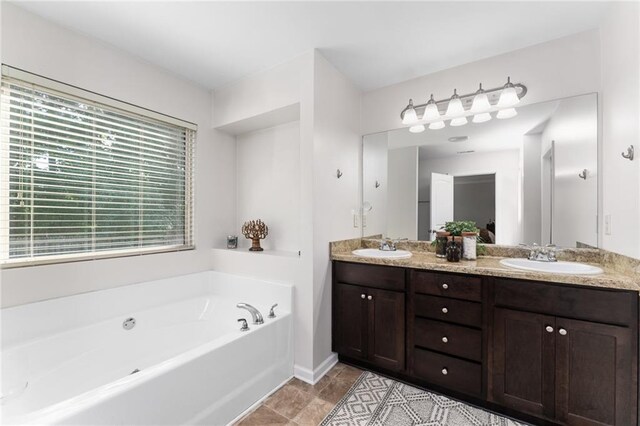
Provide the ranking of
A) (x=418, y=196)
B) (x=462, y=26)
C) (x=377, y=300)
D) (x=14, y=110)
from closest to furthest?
(x=14, y=110)
(x=462, y=26)
(x=377, y=300)
(x=418, y=196)

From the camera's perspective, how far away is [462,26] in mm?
1819

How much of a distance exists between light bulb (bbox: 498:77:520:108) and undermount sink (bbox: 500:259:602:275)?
1126mm

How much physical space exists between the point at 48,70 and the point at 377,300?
8.91 feet

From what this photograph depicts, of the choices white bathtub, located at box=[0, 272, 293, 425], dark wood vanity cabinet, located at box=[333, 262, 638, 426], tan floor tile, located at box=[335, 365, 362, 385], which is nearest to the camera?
white bathtub, located at box=[0, 272, 293, 425]

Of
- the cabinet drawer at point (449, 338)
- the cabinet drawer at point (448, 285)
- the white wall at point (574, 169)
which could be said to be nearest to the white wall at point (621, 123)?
the white wall at point (574, 169)

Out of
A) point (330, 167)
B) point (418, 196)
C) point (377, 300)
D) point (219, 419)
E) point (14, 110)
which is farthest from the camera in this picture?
point (418, 196)

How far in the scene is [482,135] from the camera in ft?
7.36

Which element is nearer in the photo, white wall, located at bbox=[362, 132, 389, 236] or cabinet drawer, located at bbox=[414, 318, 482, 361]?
cabinet drawer, located at bbox=[414, 318, 482, 361]

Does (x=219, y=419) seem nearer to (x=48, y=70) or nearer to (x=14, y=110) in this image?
(x=14, y=110)

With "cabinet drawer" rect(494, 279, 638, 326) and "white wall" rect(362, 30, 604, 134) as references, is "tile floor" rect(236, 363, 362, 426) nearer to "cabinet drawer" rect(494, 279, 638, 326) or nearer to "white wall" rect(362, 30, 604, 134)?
"cabinet drawer" rect(494, 279, 638, 326)

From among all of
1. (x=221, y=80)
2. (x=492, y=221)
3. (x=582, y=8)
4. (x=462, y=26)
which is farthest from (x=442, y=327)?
(x=221, y=80)

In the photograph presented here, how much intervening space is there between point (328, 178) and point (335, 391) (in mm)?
1571

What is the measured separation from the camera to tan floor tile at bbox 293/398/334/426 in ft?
5.43

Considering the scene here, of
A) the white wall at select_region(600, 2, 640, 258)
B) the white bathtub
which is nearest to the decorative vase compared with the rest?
the white bathtub
